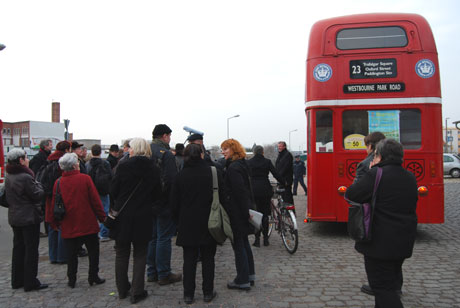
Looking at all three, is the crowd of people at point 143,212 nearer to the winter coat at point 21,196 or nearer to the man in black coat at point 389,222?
the winter coat at point 21,196

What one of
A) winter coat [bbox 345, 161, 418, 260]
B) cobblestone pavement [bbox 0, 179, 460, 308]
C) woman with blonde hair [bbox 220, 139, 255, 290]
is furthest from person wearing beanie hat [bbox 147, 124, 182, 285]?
winter coat [bbox 345, 161, 418, 260]

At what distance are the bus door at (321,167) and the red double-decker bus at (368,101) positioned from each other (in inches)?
0.7

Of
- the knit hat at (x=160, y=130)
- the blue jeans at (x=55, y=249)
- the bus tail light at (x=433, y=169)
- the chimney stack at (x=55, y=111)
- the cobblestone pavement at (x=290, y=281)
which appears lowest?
the cobblestone pavement at (x=290, y=281)

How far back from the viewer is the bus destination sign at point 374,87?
22.6 ft

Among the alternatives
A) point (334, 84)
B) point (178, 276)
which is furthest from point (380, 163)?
point (334, 84)

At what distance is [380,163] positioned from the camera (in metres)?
3.27

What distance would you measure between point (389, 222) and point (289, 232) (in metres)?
3.56

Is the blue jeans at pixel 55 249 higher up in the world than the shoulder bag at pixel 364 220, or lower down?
lower down

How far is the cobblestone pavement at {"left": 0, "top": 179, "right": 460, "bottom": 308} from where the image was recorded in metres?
4.29

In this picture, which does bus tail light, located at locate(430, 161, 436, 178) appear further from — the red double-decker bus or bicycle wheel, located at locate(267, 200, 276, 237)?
bicycle wheel, located at locate(267, 200, 276, 237)

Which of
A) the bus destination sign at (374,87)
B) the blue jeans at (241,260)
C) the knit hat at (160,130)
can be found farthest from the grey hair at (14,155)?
the bus destination sign at (374,87)

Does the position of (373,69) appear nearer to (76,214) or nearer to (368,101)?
(368,101)

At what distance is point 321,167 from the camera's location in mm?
7148

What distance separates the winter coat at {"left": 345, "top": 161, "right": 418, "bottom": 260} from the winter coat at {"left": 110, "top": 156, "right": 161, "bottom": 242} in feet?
8.01
